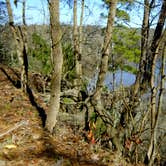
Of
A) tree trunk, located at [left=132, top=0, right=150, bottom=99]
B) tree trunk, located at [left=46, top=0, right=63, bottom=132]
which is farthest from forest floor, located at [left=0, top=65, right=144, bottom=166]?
tree trunk, located at [left=132, top=0, right=150, bottom=99]

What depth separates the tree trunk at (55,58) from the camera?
5.81 metres

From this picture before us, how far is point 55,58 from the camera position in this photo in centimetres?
609

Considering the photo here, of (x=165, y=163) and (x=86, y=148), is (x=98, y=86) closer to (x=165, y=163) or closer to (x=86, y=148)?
(x=86, y=148)

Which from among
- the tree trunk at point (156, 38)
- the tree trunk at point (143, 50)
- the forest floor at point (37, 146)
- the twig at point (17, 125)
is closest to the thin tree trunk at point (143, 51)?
the tree trunk at point (143, 50)

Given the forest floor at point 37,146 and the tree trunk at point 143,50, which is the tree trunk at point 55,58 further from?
the tree trunk at point 143,50

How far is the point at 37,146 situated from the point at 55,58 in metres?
1.60

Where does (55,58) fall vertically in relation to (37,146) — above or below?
above

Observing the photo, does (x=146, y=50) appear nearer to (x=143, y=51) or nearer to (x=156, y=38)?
(x=143, y=51)

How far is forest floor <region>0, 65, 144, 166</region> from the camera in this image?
5.45m

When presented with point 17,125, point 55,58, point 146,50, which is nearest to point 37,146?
point 17,125

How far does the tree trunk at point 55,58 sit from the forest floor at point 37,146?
351mm

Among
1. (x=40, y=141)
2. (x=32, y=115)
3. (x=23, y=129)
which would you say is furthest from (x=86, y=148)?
(x=32, y=115)

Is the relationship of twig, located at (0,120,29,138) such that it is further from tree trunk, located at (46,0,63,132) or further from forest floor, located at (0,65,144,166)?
tree trunk, located at (46,0,63,132)

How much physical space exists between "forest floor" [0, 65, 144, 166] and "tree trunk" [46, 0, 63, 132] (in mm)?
351
